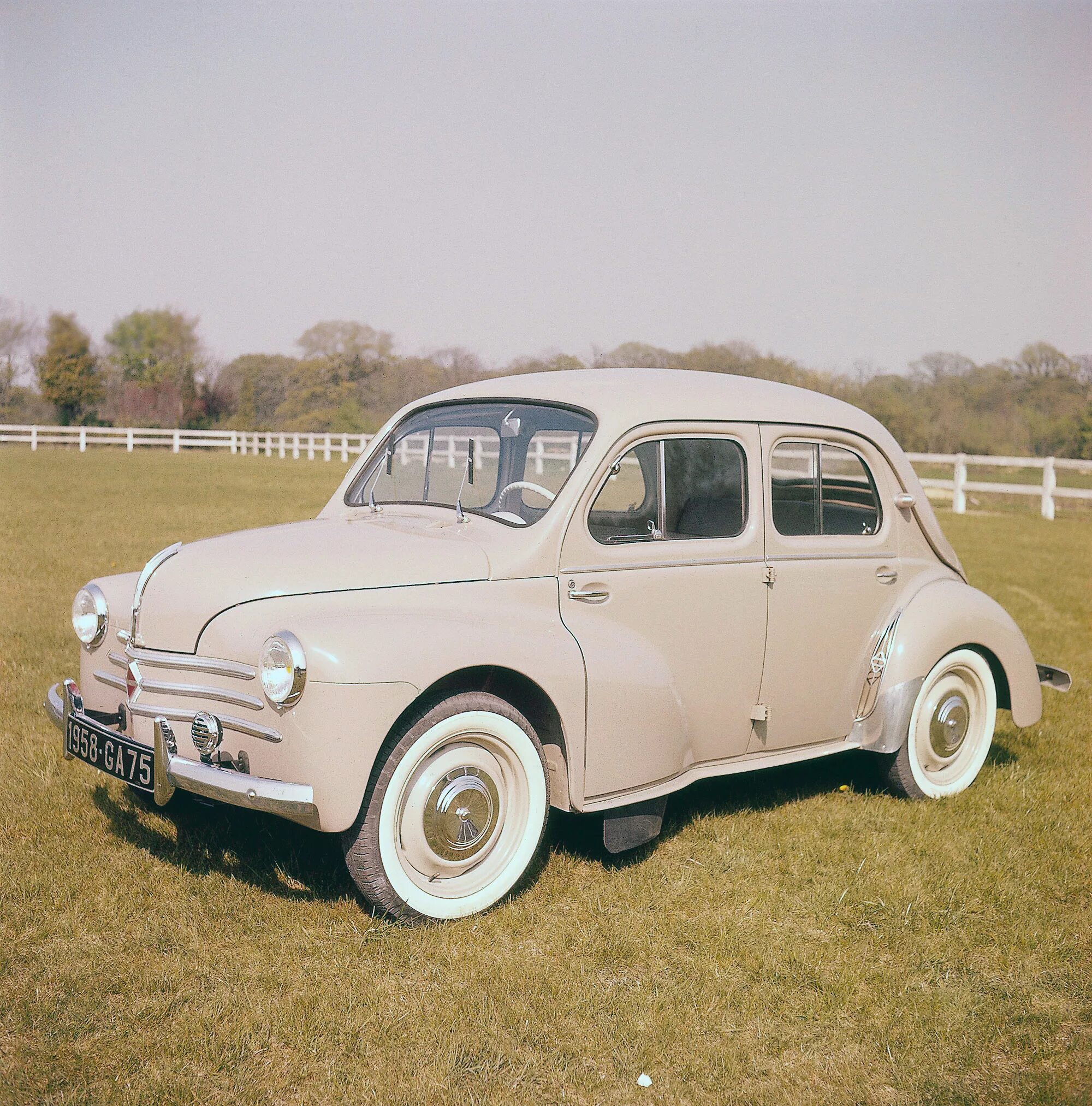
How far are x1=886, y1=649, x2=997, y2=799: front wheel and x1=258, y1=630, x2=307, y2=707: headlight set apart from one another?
3.06 meters

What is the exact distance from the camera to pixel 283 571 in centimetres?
397

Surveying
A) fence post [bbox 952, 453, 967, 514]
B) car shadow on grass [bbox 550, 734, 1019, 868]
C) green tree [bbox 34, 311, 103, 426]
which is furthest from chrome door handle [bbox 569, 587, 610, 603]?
green tree [bbox 34, 311, 103, 426]

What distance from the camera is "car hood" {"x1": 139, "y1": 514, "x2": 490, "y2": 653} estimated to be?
12.9ft

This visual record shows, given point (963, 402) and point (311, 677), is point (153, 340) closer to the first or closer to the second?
point (963, 402)

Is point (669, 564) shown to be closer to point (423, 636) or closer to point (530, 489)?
point (530, 489)

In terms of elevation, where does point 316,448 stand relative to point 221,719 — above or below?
above

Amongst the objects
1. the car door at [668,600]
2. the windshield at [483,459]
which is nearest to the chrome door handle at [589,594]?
the car door at [668,600]

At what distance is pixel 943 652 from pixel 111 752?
3726mm

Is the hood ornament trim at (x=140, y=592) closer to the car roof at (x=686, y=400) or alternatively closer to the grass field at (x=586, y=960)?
the grass field at (x=586, y=960)

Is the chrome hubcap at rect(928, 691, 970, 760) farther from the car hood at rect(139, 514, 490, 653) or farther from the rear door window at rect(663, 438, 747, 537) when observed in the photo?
the car hood at rect(139, 514, 490, 653)

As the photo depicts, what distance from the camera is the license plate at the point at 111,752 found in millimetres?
3814

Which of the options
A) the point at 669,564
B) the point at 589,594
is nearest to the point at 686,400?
the point at 669,564

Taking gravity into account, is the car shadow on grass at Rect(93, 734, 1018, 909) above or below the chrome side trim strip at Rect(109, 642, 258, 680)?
below

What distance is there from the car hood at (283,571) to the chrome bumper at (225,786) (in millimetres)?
376
